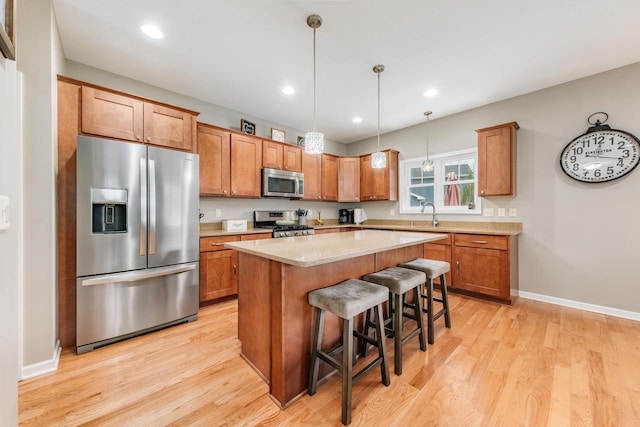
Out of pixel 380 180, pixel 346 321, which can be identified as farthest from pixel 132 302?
pixel 380 180

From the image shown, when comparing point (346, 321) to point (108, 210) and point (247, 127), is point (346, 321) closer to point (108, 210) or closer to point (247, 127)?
point (108, 210)

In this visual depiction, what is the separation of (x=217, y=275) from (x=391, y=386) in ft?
7.34

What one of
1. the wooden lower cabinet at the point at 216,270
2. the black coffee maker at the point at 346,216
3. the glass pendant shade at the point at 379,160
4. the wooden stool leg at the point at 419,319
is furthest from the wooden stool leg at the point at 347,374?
the black coffee maker at the point at 346,216

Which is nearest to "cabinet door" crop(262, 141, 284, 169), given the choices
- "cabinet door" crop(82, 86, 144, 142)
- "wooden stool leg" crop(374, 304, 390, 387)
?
"cabinet door" crop(82, 86, 144, 142)

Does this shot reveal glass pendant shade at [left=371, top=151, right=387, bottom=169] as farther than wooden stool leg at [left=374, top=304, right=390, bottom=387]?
Yes

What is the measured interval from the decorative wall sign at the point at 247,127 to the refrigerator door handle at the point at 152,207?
1729mm

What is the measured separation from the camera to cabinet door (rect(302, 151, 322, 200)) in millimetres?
4512

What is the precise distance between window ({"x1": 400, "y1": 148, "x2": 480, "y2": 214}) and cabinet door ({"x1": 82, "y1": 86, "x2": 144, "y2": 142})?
4.01 metres

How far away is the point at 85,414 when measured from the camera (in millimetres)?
1459

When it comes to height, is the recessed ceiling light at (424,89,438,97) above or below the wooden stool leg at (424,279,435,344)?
above

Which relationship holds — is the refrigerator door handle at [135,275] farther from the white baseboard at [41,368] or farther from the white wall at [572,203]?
the white wall at [572,203]

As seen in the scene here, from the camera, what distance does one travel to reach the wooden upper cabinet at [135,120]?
7.57 ft

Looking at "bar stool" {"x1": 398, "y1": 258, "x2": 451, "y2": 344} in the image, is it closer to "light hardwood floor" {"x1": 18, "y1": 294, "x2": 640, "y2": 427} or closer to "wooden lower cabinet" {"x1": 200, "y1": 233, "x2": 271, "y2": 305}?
"light hardwood floor" {"x1": 18, "y1": 294, "x2": 640, "y2": 427}

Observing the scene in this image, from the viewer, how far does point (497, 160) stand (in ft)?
11.1
